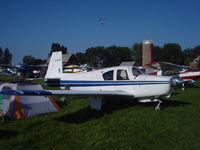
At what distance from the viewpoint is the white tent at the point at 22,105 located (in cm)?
615

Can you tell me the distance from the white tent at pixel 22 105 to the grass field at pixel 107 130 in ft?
0.94

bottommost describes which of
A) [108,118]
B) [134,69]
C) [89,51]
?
[108,118]

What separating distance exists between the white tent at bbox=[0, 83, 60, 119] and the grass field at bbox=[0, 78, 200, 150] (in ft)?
0.94

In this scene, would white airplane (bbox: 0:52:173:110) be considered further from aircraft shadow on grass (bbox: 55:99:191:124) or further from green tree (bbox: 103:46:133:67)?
green tree (bbox: 103:46:133:67)

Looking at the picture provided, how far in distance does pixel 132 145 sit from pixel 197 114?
372 cm

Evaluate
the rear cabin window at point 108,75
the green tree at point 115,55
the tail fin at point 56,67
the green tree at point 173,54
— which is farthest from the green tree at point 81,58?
the rear cabin window at point 108,75

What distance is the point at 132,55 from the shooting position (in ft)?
333

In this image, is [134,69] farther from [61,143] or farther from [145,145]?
[61,143]

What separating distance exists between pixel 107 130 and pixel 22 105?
2954mm

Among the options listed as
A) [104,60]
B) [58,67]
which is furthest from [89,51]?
[58,67]

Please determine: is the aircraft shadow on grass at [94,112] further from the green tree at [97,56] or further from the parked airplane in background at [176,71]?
the green tree at [97,56]

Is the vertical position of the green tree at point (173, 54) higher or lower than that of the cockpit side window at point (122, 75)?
higher

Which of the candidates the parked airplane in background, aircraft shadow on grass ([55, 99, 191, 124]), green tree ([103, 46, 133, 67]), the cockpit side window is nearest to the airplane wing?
the cockpit side window

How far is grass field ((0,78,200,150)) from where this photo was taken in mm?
4156
